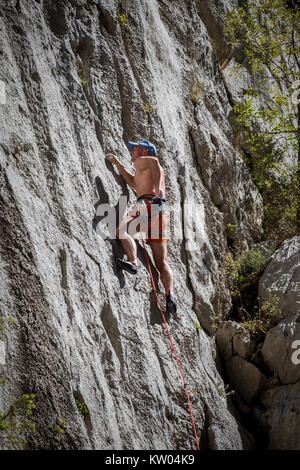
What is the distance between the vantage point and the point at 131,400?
19.4ft

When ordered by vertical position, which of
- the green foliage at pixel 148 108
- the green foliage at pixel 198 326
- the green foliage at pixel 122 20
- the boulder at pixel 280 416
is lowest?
the boulder at pixel 280 416

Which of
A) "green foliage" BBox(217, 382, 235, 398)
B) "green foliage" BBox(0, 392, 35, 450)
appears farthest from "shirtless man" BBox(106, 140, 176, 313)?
"green foliage" BBox(0, 392, 35, 450)

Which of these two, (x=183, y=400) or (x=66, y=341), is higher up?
(x=66, y=341)

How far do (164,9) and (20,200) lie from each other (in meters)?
6.97

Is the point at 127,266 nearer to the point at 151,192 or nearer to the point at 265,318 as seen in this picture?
the point at 151,192

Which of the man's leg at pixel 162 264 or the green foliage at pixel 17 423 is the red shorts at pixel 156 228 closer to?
the man's leg at pixel 162 264

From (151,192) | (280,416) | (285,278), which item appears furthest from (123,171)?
(280,416)

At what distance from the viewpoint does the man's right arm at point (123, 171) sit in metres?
7.05

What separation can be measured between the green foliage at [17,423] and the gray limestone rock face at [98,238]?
9cm

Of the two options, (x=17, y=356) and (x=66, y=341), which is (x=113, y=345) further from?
(x=17, y=356)

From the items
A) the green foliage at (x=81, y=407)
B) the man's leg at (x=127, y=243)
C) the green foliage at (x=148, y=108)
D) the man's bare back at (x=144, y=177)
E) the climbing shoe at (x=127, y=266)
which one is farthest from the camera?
the green foliage at (x=148, y=108)

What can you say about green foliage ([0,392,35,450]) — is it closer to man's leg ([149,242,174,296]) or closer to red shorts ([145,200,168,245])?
man's leg ([149,242,174,296])

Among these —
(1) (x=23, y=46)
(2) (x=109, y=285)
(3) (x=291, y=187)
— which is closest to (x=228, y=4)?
(3) (x=291, y=187)

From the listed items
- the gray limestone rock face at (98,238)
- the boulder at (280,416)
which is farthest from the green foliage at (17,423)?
the boulder at (280,416)
